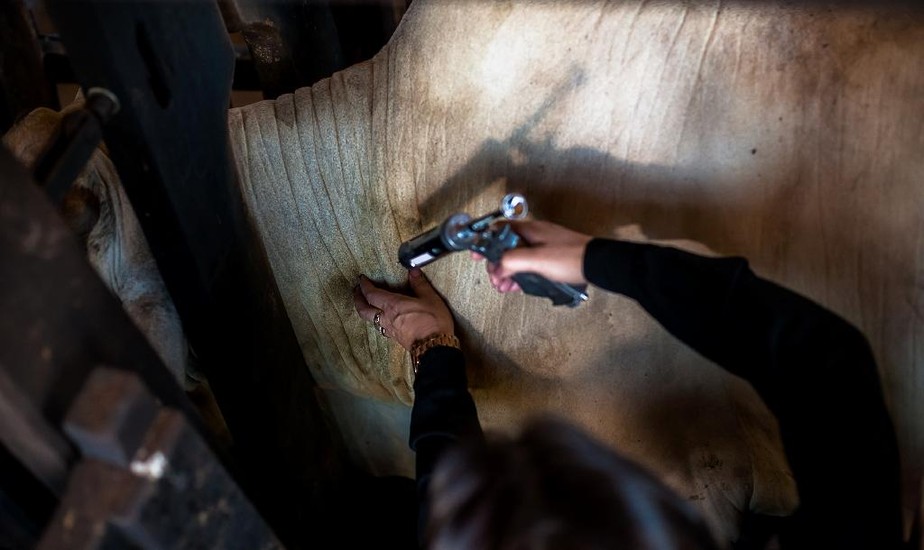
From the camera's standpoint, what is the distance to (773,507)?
48.1 inches

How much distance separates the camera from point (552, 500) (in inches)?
27.6

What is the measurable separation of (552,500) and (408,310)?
21.9 inches

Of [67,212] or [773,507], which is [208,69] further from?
[773,507]

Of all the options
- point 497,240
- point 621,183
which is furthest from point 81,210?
point 621,183

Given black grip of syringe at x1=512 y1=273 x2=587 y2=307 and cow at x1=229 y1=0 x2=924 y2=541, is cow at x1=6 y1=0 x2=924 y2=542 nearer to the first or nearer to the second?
Result: cow at x1=229 y1=0 x2=924 y2=541

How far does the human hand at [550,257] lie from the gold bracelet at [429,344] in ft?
0.79

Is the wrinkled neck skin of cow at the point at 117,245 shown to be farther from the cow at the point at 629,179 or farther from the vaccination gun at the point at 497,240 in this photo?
the vaccination gun at the point at 497,240

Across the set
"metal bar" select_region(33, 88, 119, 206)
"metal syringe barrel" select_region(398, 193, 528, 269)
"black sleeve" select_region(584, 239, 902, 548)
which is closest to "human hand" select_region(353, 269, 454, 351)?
"metal syringe barrel" select_region(398, 193, 528, 269)

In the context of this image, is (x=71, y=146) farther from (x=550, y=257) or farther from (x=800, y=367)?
(x=800, y=367)

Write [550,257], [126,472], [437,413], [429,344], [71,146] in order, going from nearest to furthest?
[126,472] → [71,146] → [550,257] → [437,413] → [429,344]

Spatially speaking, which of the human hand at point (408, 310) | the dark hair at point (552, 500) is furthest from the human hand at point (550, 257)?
the human hand at point (408, 310)

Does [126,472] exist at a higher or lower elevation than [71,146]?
lower

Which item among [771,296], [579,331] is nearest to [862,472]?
[771,296]

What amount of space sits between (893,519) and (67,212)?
3.37ft
